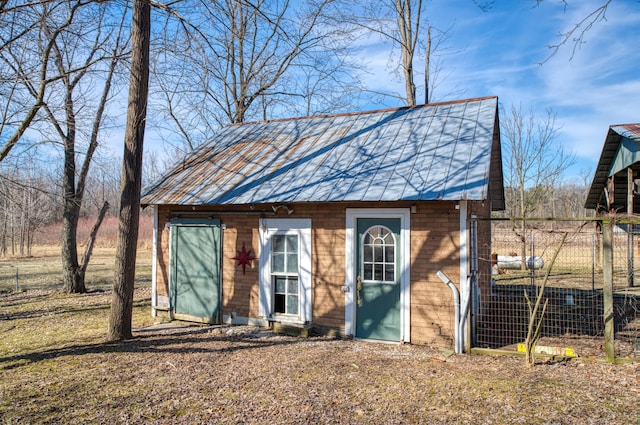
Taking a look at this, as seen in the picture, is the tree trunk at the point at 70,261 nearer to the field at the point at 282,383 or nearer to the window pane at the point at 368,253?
the field at the point at 282,383

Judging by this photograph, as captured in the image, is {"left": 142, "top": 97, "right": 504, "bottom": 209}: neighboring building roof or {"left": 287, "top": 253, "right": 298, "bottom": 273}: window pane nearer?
{"left": 142, "top": 97, "right": 504, "bottom": 209}: neighboring building roof

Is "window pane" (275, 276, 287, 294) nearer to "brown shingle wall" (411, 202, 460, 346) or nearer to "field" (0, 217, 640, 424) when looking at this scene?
"field" (0, 217, 640, 424)

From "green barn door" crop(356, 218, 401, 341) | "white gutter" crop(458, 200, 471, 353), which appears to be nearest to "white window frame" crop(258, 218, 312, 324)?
"green barn door" crop(356, 218, 401, 341)

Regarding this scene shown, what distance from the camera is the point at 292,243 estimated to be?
9.11 m

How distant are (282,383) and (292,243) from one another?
351 cm

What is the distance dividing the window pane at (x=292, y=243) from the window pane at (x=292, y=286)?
0.62m

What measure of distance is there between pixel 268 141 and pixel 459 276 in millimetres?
6303

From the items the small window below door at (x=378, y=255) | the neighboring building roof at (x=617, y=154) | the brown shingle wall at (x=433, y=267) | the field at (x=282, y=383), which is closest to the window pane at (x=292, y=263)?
the field at (x=282, y=383)

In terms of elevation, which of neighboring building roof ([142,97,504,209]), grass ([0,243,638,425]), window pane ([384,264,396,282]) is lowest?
grass ([0,243,638,425])

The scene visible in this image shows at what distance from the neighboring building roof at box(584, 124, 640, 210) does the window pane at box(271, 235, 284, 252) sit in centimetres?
964

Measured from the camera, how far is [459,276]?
24.5 feet

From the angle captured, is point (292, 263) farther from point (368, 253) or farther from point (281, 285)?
point (368, 253)

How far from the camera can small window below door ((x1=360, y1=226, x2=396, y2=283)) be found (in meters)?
8.14

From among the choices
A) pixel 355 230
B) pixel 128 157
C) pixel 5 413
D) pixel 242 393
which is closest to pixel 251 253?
pixel 355 230
